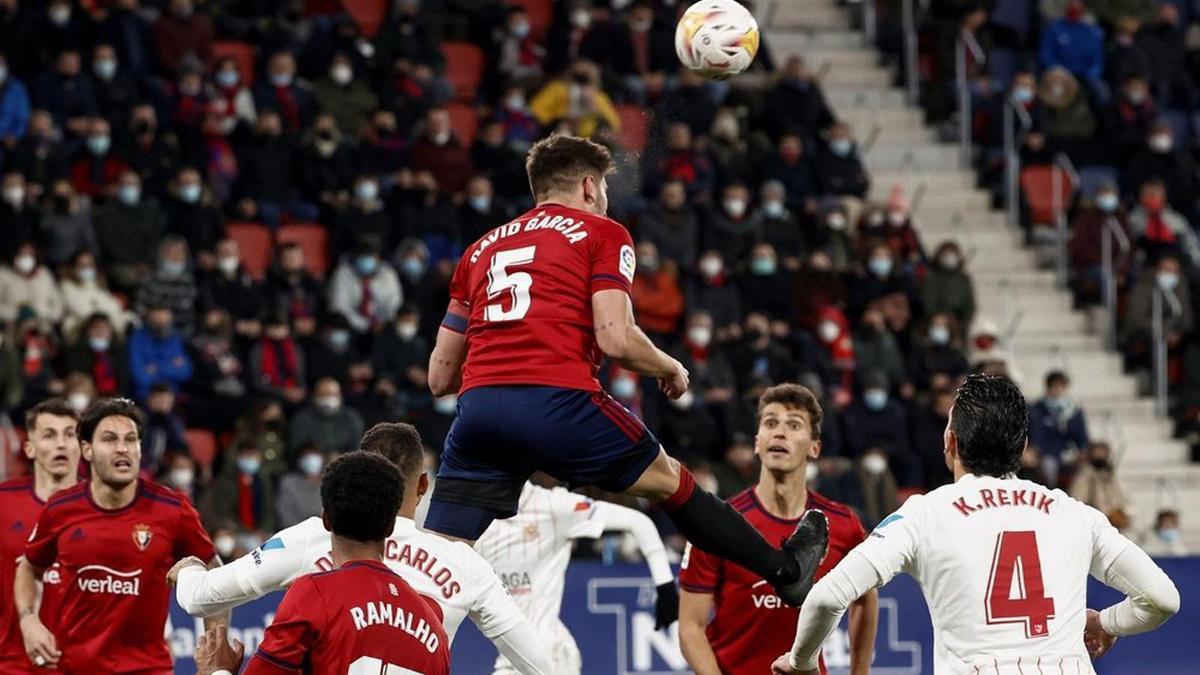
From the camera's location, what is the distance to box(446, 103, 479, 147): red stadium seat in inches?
891

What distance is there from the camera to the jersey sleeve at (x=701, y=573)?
8820 mm

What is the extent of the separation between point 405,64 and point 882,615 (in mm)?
9098

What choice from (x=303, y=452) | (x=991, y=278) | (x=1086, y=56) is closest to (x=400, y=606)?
(x=303, y=452)

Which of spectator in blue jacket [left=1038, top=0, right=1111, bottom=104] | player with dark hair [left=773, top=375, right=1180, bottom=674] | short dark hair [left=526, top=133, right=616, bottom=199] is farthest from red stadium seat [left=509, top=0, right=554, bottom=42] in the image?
player with dark hair [left=773, top=375, right=1180, bottom=674]

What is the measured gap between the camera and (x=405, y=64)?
22.1m

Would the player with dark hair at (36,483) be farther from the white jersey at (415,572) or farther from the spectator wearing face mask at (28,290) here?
the spectator wearing face mask at (28,290)

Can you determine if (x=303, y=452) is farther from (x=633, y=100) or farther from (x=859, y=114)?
(x=859, y=114)

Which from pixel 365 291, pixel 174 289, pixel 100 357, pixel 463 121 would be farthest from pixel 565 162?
pixel 463 121

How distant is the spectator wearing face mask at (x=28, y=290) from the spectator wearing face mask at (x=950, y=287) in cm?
874

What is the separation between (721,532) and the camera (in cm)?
780

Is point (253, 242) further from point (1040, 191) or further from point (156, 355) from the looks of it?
point (1040, 191)

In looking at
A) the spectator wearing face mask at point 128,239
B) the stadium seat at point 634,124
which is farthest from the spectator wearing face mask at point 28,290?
the stadium seat at point 634,124

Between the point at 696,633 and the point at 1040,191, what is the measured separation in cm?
1640

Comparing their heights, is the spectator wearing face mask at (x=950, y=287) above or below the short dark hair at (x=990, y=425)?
above
